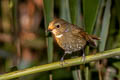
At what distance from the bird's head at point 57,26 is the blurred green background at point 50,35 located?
0.17ft

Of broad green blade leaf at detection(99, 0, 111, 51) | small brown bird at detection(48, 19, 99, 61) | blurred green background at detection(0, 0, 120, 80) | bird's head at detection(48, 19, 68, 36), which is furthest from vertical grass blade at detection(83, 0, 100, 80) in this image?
small brown bird at detection(48, 19, 99, 61)

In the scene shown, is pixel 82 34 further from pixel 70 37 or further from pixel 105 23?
pixel 105 23

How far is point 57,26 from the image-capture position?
2.25 m

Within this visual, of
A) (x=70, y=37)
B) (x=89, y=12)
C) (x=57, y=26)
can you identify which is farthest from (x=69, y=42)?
(x=89, y=12)

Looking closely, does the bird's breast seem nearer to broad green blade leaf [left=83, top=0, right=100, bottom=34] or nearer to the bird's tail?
the bird's tail

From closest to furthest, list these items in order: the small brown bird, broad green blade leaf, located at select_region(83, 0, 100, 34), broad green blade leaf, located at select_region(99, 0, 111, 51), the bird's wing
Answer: broad green blade leaf, located at select_region(83, 0, 100, 34) < broad green blade leaf, located at select_region(99, 0, 111, 51) < the bird's wing < the small brown bird

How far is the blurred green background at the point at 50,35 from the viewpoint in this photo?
6.13ft

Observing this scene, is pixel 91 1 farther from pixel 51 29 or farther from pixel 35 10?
pixel 35 10

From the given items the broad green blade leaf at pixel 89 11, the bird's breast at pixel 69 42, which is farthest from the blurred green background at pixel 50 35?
the bird's breast at pixel 69 42

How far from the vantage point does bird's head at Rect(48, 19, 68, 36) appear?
211 centimetres

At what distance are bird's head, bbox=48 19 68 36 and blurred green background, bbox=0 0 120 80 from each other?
0.05m

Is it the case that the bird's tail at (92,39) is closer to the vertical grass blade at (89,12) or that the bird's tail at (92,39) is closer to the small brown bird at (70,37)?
the small brown bird at (70,37)

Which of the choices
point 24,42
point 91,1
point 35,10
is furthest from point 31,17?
point 91,1

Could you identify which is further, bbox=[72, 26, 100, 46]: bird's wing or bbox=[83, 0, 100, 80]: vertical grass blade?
bbox=[72, 26, 100, 46]: bird's wing
